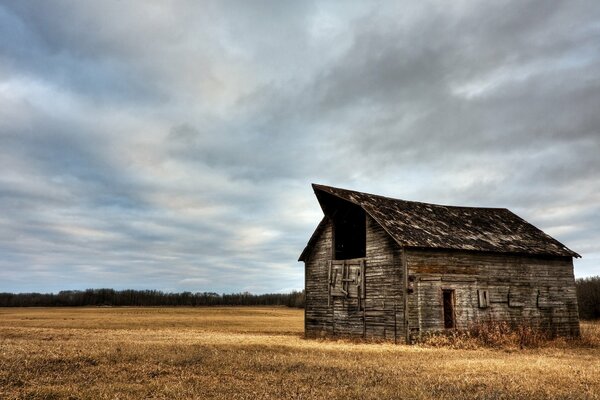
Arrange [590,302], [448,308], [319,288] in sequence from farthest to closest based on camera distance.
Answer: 1. [590,302]
2. [319,288]
3. [448,308]

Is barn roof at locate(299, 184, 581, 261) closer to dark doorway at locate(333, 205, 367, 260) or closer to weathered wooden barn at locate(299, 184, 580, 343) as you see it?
weathered wooden barn at locate(299, 184, 580, 343)

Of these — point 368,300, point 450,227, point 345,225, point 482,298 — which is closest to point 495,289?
point 482,298

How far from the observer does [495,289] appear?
80.6ft

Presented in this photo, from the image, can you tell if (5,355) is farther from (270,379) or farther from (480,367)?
(480,367)

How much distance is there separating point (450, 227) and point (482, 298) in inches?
167

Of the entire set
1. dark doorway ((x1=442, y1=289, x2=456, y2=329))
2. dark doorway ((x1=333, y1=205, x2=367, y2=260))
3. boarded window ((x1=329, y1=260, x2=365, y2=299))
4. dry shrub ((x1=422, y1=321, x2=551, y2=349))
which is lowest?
dry shrub ((x1=422, y1=321, x2=551, y2=349))

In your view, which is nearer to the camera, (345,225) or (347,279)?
(347,279)

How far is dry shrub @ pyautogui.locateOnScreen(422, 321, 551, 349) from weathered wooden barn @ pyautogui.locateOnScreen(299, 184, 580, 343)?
0.41 metres

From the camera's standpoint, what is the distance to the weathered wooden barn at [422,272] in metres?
22.7

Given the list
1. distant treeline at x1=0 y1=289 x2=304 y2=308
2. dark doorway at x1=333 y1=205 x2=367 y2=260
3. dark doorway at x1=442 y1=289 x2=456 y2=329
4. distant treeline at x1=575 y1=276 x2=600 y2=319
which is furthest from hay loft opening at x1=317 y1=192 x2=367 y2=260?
distant treeline at x1=0 y1=289 x2=304 y2=308

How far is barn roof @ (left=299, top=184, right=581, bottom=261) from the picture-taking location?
2372 cm

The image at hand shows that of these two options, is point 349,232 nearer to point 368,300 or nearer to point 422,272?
point 368,300

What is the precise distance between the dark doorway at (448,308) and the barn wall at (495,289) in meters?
0.21

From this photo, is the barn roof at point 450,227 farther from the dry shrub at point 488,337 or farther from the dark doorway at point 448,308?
the dry shrub at point 488,337
